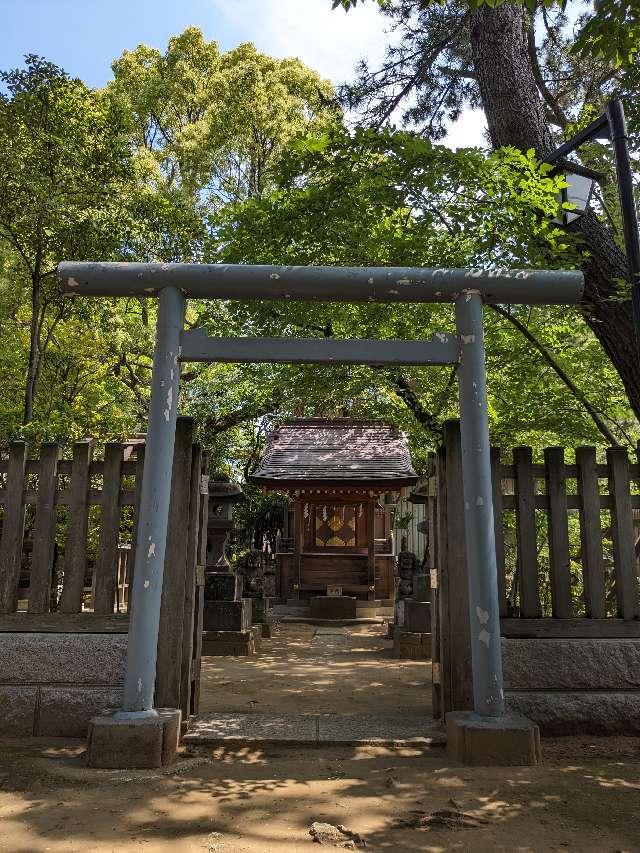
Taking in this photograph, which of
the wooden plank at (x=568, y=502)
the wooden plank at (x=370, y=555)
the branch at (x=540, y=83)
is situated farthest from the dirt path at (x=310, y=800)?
the wooden plank at (x=370, y=555)

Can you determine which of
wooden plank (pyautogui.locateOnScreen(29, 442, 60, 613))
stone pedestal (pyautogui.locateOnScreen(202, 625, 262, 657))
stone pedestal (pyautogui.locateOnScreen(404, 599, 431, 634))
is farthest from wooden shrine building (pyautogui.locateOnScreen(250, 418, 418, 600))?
wooden plank (pyautogui.locateOnScreen(29, 442, 60, 613))

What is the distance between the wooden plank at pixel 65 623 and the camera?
14.4 feet

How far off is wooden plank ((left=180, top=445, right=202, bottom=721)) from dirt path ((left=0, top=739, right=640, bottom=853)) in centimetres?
56

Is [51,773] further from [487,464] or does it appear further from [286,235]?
[286,235]

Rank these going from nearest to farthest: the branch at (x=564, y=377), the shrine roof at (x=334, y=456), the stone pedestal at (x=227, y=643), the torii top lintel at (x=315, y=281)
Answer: the torii top lintel at (x=315, y=281), the branch at (x=564, y=377), the stone pedestal at (x=227, y=643), the shrine roof at (x=334, y=456)

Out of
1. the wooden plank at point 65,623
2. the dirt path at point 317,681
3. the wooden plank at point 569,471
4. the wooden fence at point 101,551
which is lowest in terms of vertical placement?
the dirt path at point 317,681

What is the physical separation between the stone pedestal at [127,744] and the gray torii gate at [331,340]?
121 cm

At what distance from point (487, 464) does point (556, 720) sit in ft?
6.14

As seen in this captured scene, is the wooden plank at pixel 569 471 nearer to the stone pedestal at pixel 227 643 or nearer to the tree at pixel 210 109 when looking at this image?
the stone pedestal at pixel 227 643

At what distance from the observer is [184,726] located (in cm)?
430

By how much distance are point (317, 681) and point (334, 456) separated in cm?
981

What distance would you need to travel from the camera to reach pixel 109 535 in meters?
4.57

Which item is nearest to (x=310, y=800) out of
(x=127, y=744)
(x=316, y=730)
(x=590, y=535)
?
(x=127, y=744)

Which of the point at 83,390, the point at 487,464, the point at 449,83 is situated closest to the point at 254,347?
the point at 487,464
